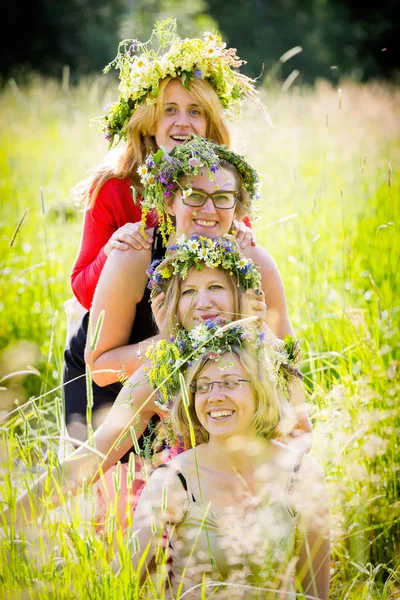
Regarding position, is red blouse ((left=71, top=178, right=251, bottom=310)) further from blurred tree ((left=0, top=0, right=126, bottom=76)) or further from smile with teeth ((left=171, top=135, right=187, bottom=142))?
blurred tree ((left=0, top=0, right=126, bottom=76))

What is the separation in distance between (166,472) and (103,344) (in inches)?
29.4

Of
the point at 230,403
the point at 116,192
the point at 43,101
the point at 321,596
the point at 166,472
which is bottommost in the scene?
the point at 321,596

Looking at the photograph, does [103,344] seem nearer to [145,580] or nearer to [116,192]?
[116,192]

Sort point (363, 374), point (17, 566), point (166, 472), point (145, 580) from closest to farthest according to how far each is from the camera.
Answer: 1. point (17, 566)
2. point (145, 580)
3. point (166, 472)
4. point (363, 374)

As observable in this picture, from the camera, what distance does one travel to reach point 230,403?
9.05ft

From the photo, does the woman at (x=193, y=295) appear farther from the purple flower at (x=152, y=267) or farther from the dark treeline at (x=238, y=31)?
the dark treeline at (x=238, y=31)

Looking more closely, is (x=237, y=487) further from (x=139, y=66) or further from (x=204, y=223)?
(x=139, y=66)

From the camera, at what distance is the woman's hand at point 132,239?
329 centimetres

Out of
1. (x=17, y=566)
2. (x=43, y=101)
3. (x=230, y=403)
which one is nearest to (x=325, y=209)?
(x=230, y=403)

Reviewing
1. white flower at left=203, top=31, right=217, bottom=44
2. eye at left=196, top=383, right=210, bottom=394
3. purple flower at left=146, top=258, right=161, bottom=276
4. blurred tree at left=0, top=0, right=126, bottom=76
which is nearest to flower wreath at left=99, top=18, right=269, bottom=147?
white flower at left=203, top=31, right=217, bottom=44

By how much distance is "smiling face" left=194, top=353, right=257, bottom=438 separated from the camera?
2.74 metres

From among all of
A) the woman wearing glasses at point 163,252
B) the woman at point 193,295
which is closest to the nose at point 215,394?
the woman at point 193,295

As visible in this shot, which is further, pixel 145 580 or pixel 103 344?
pixel 103 344

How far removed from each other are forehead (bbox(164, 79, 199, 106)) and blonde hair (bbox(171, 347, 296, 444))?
1304 millimetres
